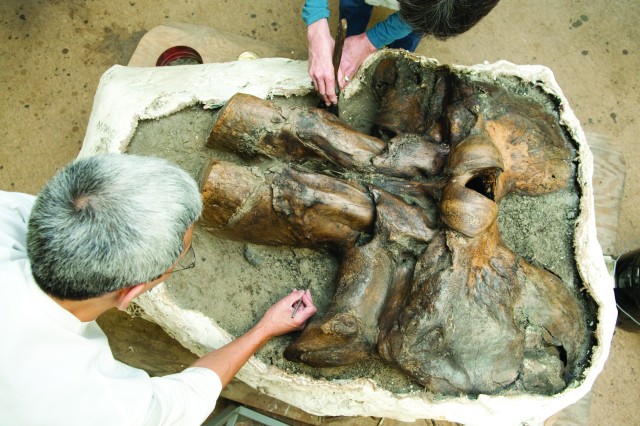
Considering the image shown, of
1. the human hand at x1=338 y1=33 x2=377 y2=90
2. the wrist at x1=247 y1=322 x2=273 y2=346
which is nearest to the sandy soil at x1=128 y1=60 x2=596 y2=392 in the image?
the wrist at x1=247 y1=322 x2=273 y2=346

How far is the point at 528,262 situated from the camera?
7.50 ft

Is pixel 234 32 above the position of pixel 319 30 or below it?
below

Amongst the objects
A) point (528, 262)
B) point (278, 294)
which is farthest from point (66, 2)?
point (528, 262)

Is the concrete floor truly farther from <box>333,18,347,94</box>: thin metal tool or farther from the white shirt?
the white shirt

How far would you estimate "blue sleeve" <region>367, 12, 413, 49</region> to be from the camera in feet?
9.09

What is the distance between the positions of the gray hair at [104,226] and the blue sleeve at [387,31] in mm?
1622

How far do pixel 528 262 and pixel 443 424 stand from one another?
125 centimetres

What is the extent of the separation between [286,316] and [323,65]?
113 centimetres

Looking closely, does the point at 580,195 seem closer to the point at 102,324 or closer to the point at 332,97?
the point at 332,97

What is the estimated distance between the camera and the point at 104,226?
1497mm

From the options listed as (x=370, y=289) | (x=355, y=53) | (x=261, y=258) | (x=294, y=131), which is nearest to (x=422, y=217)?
(x=370, y=289)

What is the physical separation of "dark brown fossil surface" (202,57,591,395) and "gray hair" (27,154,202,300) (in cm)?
57

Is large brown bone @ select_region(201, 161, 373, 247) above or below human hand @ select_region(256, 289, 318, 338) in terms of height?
above

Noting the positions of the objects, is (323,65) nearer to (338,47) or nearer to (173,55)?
(338,47)
